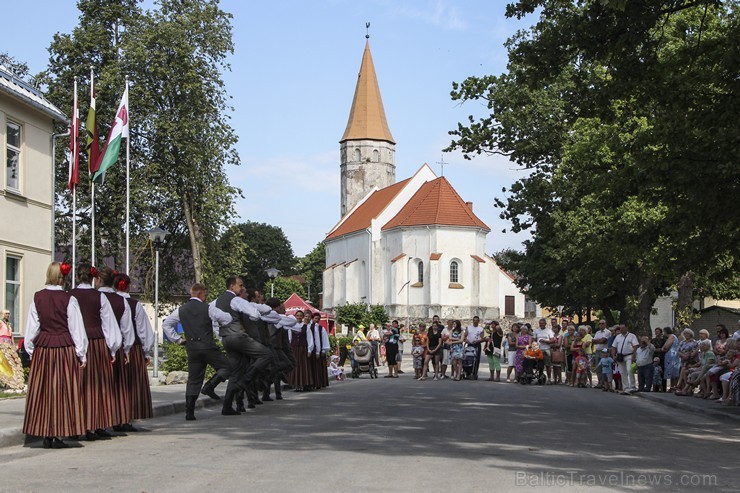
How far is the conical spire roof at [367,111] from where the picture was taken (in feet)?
357

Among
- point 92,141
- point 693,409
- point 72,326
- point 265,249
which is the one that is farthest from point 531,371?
point 265,249

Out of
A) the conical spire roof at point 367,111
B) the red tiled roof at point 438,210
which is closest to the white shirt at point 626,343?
the red tiled roof at point 438,210

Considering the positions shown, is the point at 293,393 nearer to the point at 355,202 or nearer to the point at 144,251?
the point at 144,251

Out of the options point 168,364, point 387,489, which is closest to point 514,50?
point 387,489

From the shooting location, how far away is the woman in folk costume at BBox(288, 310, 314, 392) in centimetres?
2247

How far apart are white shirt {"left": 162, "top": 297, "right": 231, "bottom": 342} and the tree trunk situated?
28.9 meters

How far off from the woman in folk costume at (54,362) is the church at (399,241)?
76590 mm

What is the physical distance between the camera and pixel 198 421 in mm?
14211

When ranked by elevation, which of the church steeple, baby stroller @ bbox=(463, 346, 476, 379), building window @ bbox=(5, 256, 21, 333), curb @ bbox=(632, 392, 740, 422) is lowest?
curb @ bbox=(632, 392, 740, 422)

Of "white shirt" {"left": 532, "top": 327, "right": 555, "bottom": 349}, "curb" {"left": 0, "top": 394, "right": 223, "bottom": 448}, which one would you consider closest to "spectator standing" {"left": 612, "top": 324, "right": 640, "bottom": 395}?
"white shirt" {"left": 532, "top": 327, "right": 555, "bottom": 349}

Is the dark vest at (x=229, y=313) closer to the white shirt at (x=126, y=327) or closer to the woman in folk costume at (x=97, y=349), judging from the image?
the white shirt at (x=126, y=327)

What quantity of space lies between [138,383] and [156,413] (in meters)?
2.63

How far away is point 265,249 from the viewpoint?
116 m

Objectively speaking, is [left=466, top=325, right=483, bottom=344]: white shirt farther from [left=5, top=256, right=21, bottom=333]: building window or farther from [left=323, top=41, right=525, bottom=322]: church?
[left=323, top=41, right=525, bottom=322]: church
